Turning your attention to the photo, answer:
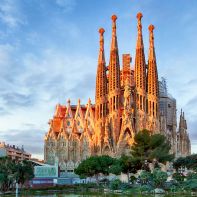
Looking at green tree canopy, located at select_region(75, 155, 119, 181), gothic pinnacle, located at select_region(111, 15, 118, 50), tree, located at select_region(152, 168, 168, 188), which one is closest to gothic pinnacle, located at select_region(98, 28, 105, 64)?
gothic pinnacle, located at select_region(111, 15, 118, 50)

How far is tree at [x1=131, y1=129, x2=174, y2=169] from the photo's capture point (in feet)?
169

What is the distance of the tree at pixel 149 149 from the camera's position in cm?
5147

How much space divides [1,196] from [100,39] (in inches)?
1879

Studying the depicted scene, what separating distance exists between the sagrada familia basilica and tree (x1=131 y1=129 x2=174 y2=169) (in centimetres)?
1704

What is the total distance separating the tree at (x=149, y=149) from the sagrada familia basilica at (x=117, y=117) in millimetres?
17035

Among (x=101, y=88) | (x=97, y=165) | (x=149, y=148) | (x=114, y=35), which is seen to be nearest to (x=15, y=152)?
(x=101, y=88)

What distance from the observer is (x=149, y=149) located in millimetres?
52812

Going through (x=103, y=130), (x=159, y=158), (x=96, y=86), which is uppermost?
(x=96, y=86)

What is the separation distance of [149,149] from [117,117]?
21026 millimetres

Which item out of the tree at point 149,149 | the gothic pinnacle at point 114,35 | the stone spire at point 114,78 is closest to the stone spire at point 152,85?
the stone spire at point 114,78

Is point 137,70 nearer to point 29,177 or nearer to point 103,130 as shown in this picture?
point 103,130

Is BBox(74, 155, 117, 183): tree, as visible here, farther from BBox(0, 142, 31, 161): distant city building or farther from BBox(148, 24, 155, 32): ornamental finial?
BBox(0, 142, 31, 161): distant city building

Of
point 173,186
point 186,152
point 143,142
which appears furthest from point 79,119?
point 173,186

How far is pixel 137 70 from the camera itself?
74.4 metres
